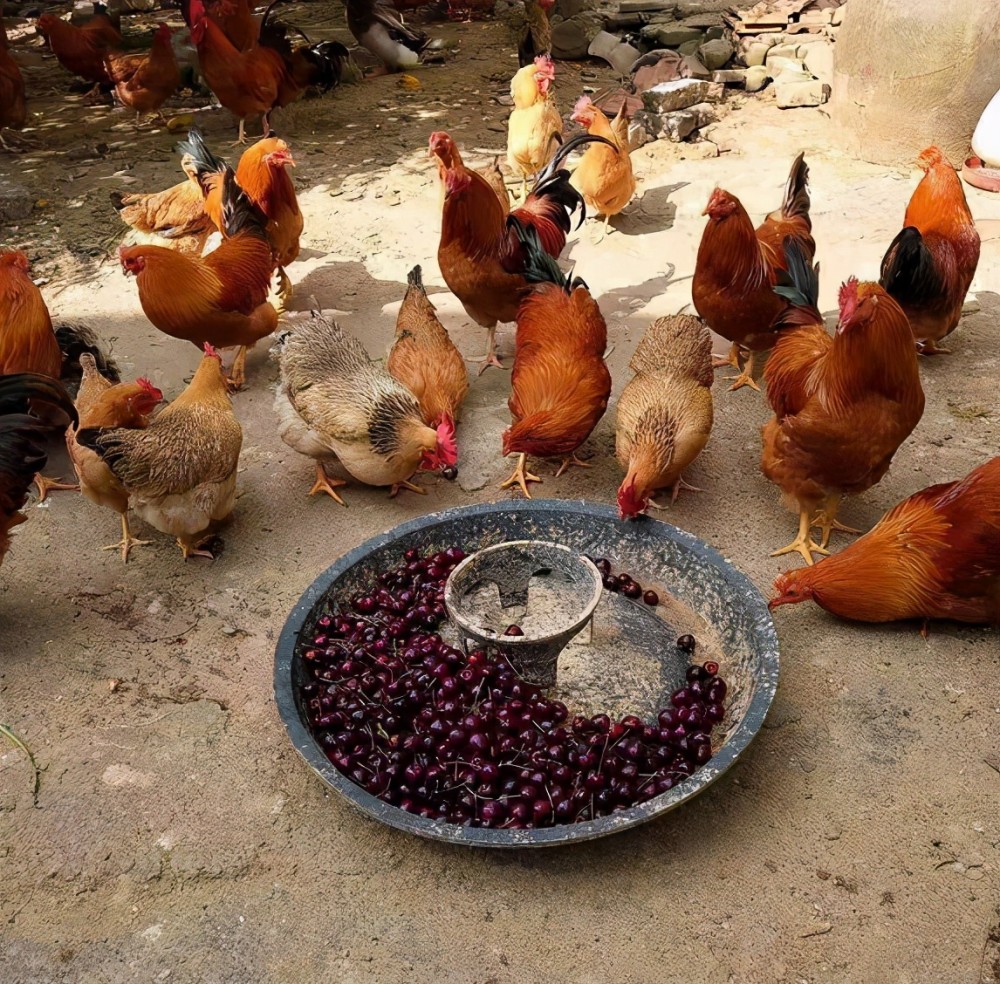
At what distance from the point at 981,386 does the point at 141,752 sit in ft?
18.8

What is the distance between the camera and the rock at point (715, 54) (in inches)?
448

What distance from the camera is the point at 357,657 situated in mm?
4062

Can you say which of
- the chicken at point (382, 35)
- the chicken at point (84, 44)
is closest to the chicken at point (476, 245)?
the chicken at point (382, 35)

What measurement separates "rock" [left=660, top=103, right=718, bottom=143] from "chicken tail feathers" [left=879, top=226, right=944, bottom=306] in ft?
15.7

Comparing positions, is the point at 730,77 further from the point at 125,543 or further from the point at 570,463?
the point at 125,543

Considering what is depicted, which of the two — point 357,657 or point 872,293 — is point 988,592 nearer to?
point 872,293

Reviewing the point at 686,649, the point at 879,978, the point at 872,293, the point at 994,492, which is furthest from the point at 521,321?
the point at 879,978

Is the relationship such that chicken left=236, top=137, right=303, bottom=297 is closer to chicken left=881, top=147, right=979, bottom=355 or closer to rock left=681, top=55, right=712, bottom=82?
chicken left=881, top=147, right=979, bottom=355

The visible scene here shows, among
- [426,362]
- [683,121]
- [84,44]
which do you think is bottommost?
[426,362]

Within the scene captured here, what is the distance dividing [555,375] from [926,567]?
2278mm

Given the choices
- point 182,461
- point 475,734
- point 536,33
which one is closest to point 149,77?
point 536,33

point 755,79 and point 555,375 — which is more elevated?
point 755,79

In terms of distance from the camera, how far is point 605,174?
8250 millimetres

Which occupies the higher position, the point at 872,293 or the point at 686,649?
the point at 872,293
